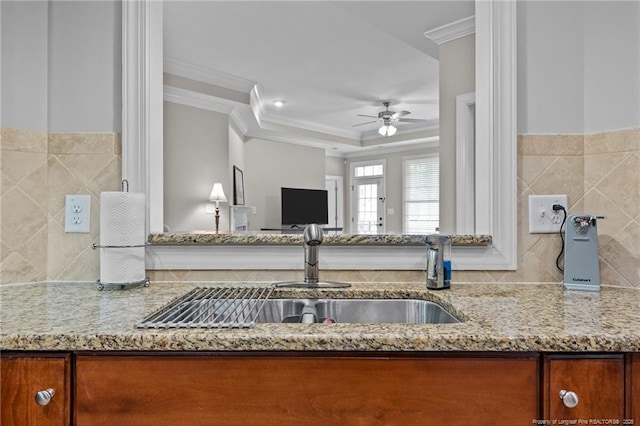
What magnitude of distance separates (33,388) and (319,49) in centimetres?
342

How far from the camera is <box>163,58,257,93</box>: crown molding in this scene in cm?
361

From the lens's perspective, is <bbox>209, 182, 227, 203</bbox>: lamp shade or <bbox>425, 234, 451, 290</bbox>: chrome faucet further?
<bbox>209, 182, 227, 203</bbox>: lamp shade

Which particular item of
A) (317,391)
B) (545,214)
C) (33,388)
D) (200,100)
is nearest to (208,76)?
(200,100)

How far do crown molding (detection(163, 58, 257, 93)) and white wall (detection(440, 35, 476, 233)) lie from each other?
89.3 inches

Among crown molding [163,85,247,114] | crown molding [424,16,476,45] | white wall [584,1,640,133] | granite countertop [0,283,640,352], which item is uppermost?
crown molding [163,85,247,114]

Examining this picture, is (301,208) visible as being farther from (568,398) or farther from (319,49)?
(568,398)

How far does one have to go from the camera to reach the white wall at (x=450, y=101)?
1.79 meters

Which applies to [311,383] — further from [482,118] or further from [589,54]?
[589,54]

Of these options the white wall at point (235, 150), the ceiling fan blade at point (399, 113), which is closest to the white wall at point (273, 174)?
the white wall at point (235, 150)

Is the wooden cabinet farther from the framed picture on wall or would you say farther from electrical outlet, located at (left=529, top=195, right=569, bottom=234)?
the framed picture on wall

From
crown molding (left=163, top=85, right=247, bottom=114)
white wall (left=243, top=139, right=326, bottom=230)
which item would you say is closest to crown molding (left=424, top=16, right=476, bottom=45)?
crown molding (left=163, top=85, right=247, bottom=114)

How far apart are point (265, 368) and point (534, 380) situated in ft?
Answer: 1.44

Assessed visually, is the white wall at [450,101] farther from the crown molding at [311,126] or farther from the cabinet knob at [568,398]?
the crown molding at [311,126]

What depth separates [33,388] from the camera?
67 centimetres
